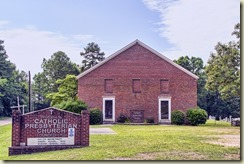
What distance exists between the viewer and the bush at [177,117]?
16.0 meters

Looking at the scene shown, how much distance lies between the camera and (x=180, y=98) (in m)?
16.8

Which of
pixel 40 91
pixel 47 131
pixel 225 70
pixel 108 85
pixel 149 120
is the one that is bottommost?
pixel 149 120

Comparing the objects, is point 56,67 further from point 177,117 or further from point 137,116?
point 177,117

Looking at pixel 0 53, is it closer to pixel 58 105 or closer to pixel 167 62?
pixel 58 105

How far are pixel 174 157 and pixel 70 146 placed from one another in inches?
85.6

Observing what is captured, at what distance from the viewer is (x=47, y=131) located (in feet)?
23.6

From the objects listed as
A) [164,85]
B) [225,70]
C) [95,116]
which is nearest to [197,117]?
[164,85]

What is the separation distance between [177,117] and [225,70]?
3859mm

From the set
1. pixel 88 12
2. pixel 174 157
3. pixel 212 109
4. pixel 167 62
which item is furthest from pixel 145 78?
Answer: pixel 174 157

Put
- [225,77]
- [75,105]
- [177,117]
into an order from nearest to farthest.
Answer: [225,77]
[75,105]
[177,117]

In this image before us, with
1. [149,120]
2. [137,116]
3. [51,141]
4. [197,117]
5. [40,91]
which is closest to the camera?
[51,141]

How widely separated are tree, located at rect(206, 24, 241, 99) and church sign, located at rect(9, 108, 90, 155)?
4804 mm

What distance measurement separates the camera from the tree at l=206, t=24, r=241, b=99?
10922 mm

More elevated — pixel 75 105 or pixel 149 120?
pixel 75 105
